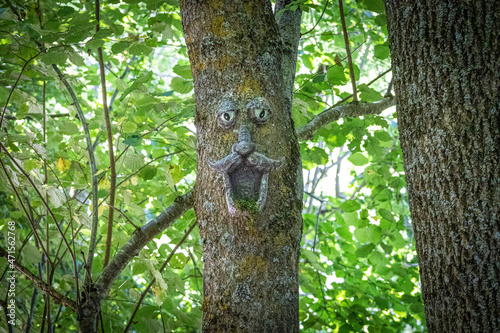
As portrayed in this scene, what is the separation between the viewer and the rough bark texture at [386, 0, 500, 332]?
115cm

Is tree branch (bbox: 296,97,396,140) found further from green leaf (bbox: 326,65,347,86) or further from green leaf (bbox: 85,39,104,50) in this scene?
green leaf (bbox: 85,39,104,50)

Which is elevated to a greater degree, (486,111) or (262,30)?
(262,30)

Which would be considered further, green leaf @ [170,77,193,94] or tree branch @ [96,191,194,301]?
green leaf @ [170,77,193,94]

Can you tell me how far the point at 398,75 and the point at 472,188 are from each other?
49cm

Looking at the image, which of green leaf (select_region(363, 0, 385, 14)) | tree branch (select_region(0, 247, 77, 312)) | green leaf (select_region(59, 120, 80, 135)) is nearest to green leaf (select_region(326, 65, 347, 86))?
green leaf (select_region(363, 0, 385, 14))

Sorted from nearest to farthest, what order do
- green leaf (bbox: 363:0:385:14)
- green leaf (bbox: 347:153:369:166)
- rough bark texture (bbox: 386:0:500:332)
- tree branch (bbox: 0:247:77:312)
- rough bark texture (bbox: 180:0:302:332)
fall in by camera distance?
1. rough bark texture (bbox: 180:0:302:332)
2. rough bark texture (bbox: 386:0:500:332)
3. tree branch (bbox: 0:247:77:312)
4. green leaf (bbox: 363:0:385:14)
5. green leaf (bbox: 347:153:369:166)


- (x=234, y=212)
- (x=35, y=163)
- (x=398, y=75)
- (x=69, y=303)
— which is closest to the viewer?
(x=234, y=212)

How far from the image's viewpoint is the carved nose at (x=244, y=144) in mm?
1102

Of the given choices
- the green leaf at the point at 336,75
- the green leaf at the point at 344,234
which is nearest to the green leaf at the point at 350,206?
the green leaf at the point at 344,234

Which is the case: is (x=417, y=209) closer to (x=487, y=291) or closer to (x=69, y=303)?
(x=487, y=291)

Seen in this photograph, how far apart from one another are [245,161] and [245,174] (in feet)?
0.14

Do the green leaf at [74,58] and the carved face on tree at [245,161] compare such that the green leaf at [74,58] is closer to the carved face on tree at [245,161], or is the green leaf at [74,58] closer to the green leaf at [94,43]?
the green leaf at [94,43]

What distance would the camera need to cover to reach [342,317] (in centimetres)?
275

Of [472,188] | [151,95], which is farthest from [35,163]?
[472,188]
